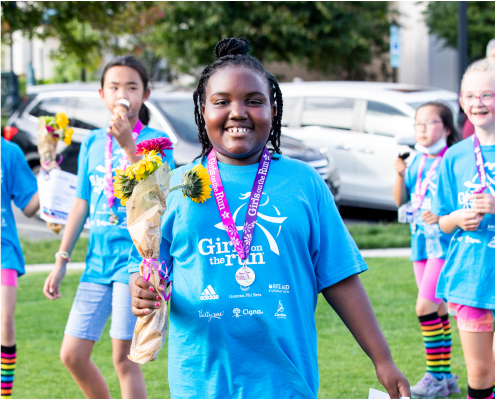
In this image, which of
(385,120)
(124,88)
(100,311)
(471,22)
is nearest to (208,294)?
(100,311)

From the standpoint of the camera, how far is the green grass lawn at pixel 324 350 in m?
4.75

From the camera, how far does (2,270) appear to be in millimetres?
3924

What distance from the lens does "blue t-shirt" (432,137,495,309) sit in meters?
3.51

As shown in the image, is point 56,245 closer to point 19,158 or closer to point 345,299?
point 19,158

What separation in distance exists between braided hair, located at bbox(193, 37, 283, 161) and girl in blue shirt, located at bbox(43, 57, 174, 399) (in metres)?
0.88

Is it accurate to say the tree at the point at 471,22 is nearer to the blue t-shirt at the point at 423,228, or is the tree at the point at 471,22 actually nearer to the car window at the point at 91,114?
the car window at the point at 91,114

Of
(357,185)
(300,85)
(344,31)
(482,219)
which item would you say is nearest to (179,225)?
(482,219)

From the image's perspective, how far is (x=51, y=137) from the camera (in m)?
4.53

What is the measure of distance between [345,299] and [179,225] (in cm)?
62

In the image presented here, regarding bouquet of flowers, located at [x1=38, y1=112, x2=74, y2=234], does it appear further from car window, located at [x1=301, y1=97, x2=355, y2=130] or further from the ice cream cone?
car window, located at [x1=301, y1=97, x2=355, y2=130]

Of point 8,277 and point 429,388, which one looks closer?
point 8,277

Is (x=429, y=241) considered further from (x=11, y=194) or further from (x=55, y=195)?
(x=11, y=194)

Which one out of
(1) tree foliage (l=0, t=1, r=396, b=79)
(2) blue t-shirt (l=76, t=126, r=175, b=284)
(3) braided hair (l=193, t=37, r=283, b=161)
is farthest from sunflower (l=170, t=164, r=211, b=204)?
(1) tree foliage (l=0, t=1, r=396, b=79)

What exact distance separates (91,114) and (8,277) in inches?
262
